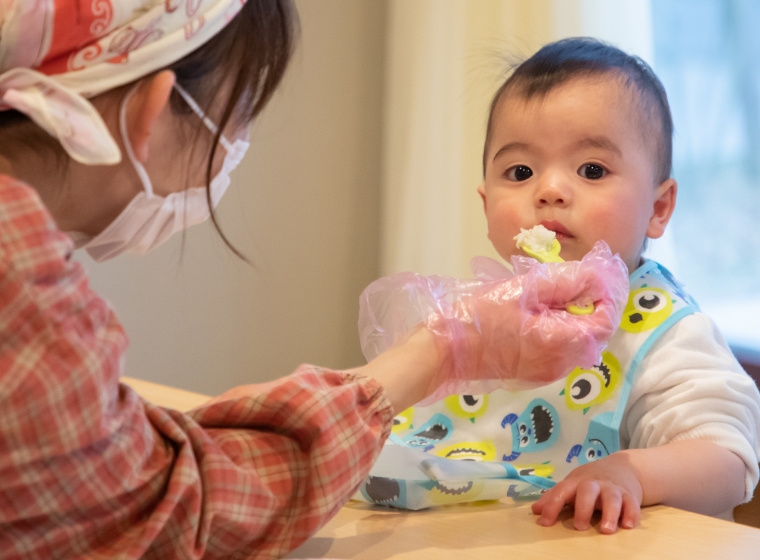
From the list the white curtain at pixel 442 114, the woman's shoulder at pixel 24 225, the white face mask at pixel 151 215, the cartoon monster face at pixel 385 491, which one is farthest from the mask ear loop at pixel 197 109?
the white curtain at pixel 442 114

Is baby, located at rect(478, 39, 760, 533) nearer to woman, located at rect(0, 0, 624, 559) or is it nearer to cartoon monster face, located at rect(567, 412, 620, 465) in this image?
cartoon monster face, located at rect(567, 412, 620, 465)

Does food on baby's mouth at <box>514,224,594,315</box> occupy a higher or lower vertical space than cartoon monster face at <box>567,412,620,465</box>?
higher

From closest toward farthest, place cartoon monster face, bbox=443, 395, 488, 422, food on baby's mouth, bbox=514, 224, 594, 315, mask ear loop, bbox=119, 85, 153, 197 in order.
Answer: mask ear loop, bbox=119, 85, 153, 197
food on baby's mouth, bbox=514, 224, 594, 315
cartoon monster face, bbox=443, 395, 488, 422

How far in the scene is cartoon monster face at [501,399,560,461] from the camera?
1.02 m

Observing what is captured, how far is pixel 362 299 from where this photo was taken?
84cm

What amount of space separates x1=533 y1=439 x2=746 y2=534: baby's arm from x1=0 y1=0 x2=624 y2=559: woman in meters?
0.15

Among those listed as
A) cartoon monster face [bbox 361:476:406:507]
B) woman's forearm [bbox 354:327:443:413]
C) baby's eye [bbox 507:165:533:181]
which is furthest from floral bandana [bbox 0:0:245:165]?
baby's eye [bbox 507:165:533:181]

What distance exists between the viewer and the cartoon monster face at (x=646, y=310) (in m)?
1.03

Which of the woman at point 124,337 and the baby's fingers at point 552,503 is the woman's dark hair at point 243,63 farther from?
the baby's fingers at point 552,503

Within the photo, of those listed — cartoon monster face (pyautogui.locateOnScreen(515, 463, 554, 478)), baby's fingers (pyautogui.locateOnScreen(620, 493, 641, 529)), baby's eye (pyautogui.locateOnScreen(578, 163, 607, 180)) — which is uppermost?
baby's eye (pyautogui.locateOnScreen(578, 163, 607, 180))

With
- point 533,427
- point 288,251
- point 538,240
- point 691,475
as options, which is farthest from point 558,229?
point 288,251

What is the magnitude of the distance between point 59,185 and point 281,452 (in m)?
0.29

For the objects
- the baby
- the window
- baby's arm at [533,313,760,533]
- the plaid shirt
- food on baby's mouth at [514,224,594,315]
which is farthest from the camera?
the window

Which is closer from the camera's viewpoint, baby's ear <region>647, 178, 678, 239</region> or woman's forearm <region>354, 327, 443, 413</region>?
woman's forearm <region>354, 327, 443, 413</region>
